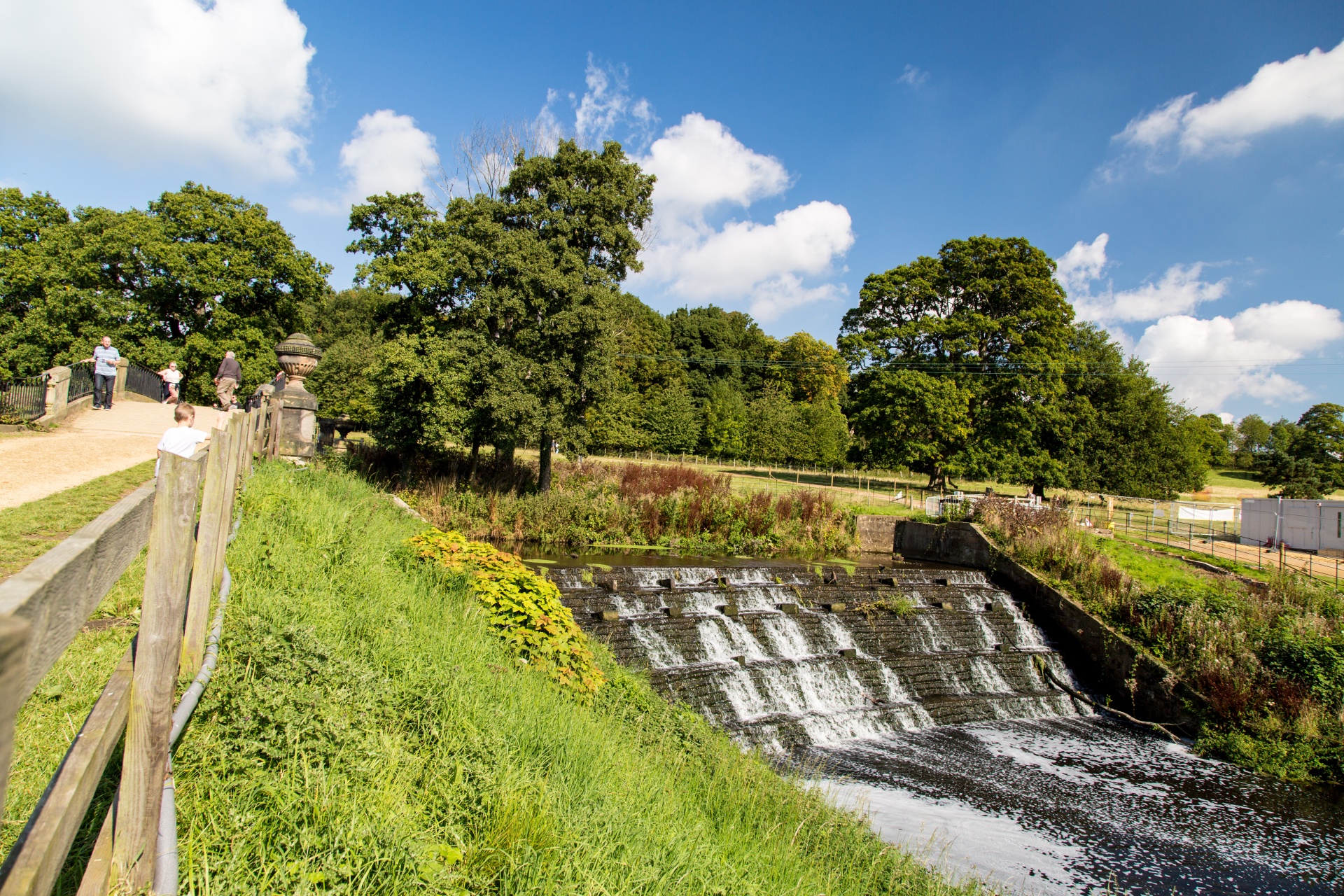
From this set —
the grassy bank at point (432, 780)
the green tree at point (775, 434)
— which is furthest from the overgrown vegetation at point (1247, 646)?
the green tree at point (775, 434)

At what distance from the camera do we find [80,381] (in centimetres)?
1823

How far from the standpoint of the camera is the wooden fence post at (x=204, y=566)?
3.11m

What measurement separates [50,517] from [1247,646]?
748 inches

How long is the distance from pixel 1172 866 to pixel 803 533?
15116mm

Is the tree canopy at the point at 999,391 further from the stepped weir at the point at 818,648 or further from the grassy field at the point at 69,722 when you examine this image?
the grassy field at the point at 69,722

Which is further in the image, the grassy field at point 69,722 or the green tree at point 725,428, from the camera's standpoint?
the green tree at point 725,428

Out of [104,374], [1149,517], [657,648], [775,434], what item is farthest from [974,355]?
[104,374]

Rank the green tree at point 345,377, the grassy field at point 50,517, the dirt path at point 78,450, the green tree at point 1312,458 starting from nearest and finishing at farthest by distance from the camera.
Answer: the grassy field at point 50,517 → the dirt path at point 78,450 → the green tree at point 1312,458 → the green tree at point 345,377

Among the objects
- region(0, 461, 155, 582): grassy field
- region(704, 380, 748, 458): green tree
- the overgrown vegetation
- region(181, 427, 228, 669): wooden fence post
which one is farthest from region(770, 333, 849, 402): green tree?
region(181, 427, 228, 669): wooden fence post

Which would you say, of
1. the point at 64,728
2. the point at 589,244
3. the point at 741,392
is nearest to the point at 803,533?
the point at 589,244

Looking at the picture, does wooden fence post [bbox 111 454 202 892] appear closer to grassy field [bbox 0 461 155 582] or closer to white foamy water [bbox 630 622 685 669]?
grassy field [bbox 0 461 155 582]

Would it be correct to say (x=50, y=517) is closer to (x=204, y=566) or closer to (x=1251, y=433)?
(x=204, y=566)

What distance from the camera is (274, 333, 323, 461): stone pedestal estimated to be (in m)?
15.4

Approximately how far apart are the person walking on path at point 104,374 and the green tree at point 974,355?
102 ft
